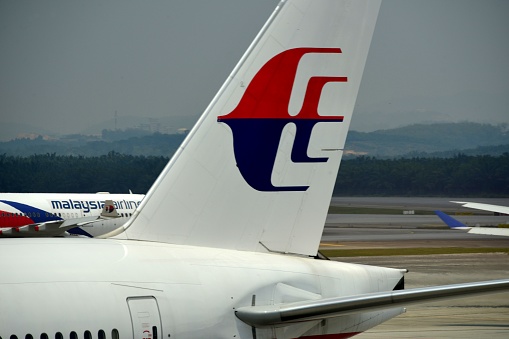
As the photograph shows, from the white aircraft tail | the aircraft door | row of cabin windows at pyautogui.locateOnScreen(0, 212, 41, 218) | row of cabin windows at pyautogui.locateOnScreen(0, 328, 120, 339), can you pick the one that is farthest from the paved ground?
row of cabin windows at pyautogui.locateOnScreen(0, 212, 41, 218)

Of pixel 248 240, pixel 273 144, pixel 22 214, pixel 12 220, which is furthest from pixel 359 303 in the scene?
pixel 22 214

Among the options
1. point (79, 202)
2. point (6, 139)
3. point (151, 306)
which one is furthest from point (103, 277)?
point (6, 139)

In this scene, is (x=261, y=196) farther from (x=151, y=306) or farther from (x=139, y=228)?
(x=151, y=306)

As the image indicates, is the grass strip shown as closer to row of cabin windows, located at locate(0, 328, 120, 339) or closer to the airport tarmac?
the airport tarmac

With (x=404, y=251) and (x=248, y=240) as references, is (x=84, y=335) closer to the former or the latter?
(x=248, y=240)

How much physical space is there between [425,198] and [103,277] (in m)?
155

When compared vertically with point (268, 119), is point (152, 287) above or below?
below

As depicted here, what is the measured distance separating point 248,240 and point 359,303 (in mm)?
1769

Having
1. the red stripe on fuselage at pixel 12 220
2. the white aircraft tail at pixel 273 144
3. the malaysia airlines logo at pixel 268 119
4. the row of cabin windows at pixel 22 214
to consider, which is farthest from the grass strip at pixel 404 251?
the malaysia airlines logo at pixel 268 119

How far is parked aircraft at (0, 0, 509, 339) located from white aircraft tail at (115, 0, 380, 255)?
0.01 metres

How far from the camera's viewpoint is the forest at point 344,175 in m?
140

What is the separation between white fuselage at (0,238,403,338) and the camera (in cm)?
738

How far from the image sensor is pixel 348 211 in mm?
113000

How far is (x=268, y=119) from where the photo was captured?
9.46 metres
